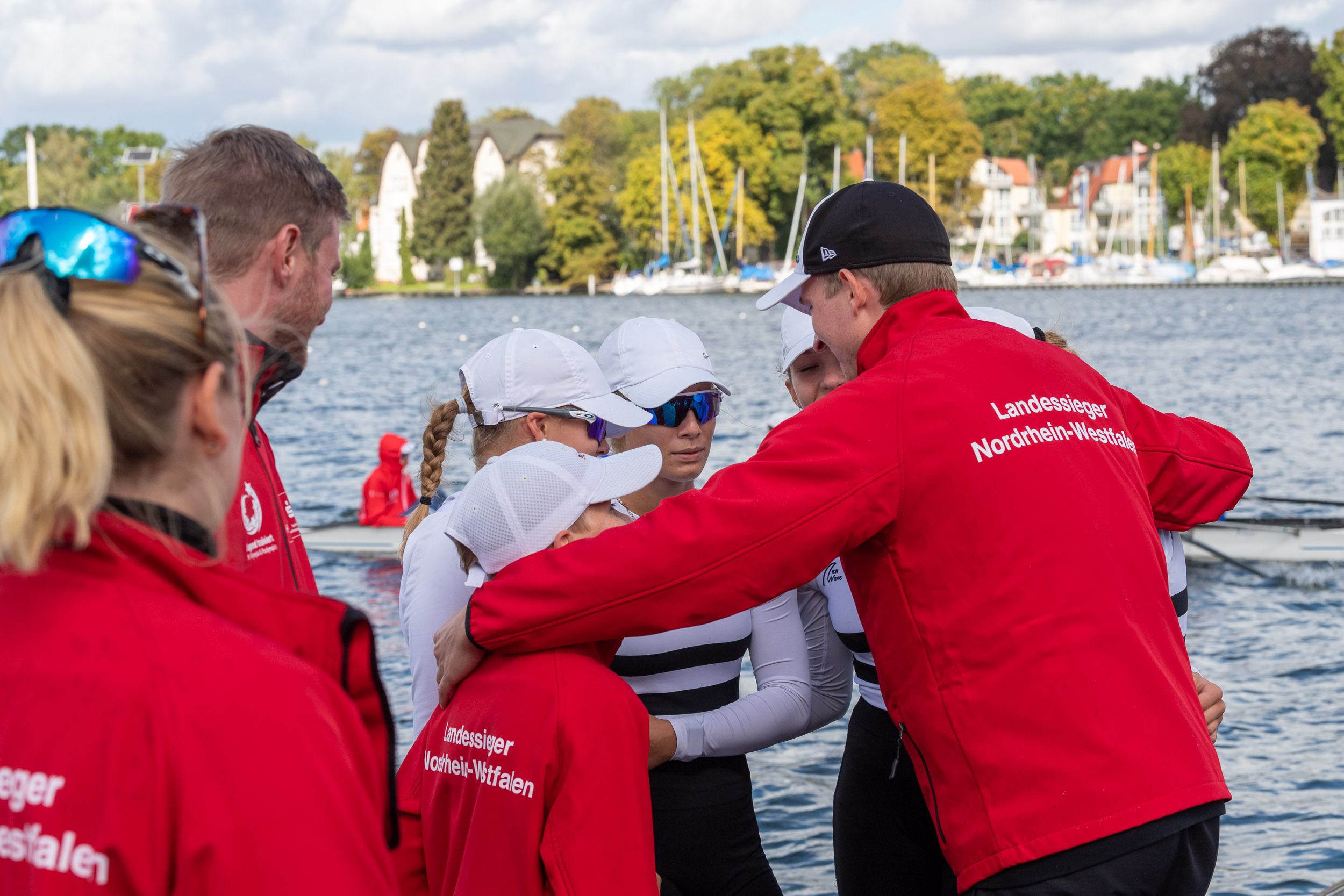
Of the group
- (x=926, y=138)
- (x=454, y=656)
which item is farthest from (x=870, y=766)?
(x=926, y=138)

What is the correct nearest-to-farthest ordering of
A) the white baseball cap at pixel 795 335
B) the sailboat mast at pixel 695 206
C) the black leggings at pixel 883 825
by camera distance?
the black leggings at pixel 883 825 → the white baseball cap at pixel 795 335 → the sailboat mast at pixel 695 206

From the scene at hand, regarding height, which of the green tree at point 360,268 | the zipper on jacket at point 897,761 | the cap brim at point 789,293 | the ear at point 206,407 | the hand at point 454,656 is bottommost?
the zipper on jacket at point 897,761

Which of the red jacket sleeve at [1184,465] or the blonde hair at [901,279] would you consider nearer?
the blonde hair at [901,279]

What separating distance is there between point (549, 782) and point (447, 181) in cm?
10161

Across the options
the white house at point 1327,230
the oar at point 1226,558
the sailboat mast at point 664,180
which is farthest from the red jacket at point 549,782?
the white house at point 1327,230

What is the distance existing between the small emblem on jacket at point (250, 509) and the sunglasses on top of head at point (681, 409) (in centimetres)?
146

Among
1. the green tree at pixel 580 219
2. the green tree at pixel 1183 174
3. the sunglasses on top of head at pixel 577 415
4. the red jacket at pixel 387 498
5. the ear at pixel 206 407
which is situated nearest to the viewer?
the ear at pixel 206 407

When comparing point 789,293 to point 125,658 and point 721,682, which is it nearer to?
point 721,682

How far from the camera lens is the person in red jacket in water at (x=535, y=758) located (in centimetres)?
240

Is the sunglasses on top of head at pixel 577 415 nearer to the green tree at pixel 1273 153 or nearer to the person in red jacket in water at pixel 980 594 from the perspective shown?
the person in red jacket in water at pixel 980 594

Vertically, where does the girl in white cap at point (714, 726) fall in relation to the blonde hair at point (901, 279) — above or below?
below

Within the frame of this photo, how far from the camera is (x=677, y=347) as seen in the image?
153 inches

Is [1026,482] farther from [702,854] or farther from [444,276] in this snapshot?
[444,276]

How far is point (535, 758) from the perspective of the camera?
239 cm
